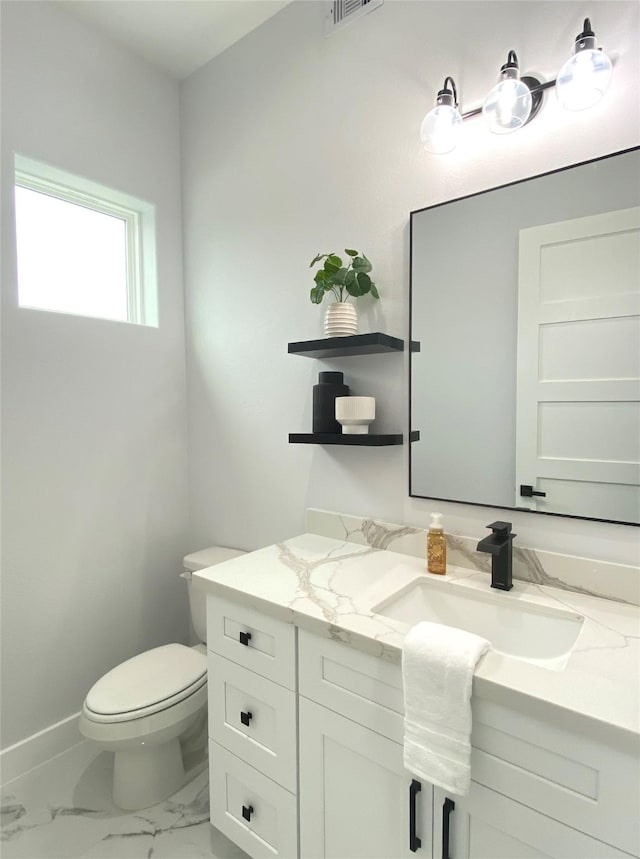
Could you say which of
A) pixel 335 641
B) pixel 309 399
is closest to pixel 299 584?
pixel 335 641

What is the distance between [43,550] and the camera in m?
1.75

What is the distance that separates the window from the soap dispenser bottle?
157 centimetres

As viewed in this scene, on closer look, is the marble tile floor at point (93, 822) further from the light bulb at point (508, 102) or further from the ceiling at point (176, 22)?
the ceiling at point (176, 22)

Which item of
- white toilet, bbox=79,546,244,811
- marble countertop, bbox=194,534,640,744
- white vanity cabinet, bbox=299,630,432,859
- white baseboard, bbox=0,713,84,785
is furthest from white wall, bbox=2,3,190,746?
white vanity cabinet, bbox=299,630,432,859

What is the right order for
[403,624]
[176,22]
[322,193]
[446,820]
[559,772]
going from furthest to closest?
[176,22] < [322,193] < [403,624] < [446,820] < [559,772]

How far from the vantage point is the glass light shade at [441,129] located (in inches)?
50.6

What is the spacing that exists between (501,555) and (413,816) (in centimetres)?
59

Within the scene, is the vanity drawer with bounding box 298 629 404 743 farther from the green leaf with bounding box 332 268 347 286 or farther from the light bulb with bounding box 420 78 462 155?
the light bulb with bounding box 420 78 462 155

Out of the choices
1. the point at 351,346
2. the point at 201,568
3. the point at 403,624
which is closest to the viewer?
the point at 403,624

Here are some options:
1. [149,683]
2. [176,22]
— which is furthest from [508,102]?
[149,683]

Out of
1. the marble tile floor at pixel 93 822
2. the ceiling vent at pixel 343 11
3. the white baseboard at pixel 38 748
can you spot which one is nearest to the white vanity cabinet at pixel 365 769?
the marble tile floor at pixel 93 822

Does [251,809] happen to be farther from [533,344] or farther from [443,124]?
[443,124]

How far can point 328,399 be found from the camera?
1574 mm

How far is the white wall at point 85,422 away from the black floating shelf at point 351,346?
2.91 ft
